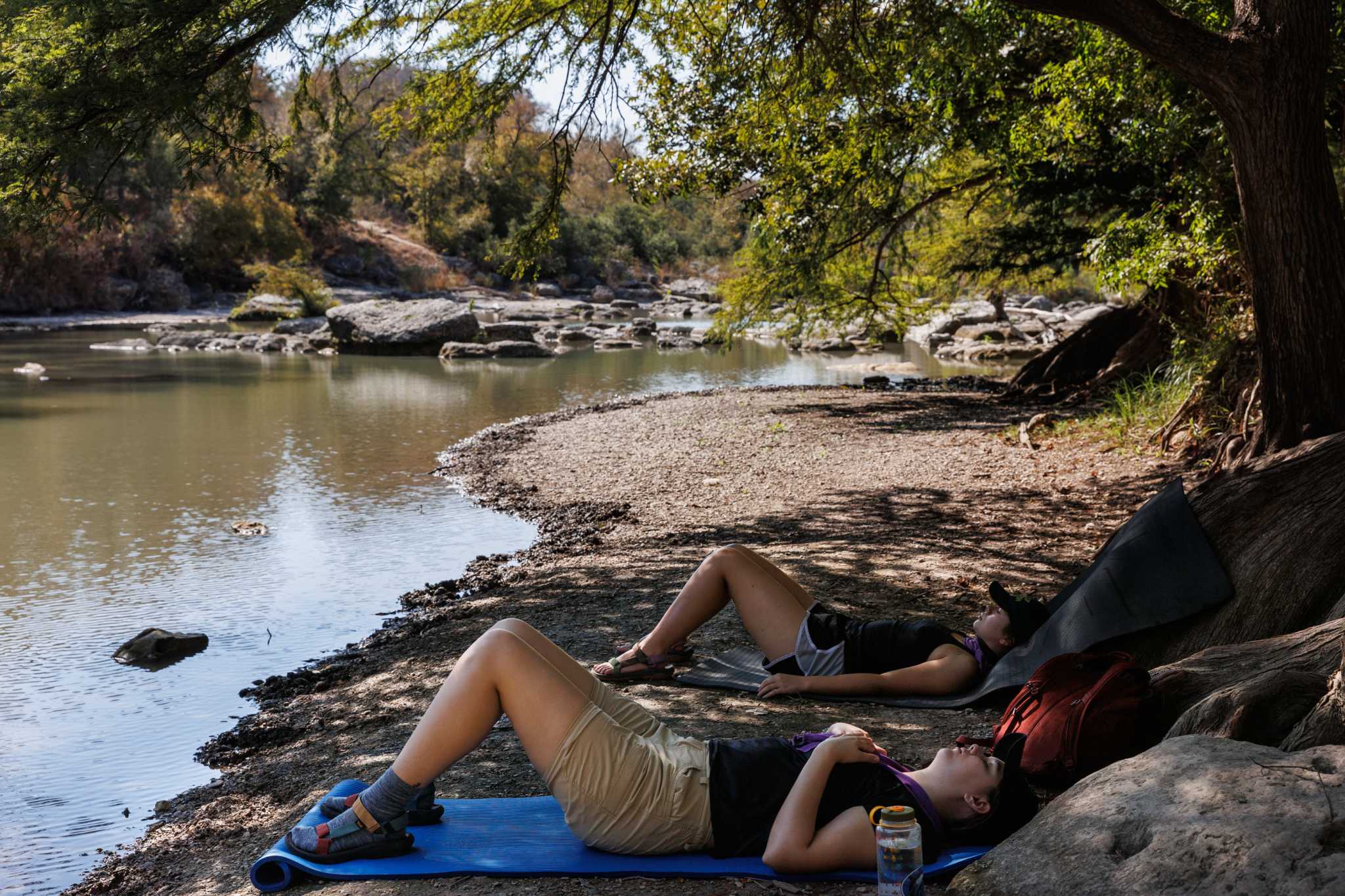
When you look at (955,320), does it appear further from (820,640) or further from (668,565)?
(820,640)

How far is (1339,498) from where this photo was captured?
4109 mm

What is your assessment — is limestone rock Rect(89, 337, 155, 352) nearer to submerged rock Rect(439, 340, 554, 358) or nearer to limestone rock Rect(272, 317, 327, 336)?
limestone rock Rect(272, 317, 327, 336)

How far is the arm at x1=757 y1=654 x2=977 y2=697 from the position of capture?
4.25 metres

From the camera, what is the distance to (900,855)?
8.79ft

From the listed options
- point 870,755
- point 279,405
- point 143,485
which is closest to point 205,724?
point 870,755

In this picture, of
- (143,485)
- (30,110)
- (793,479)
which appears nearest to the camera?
(30,110)

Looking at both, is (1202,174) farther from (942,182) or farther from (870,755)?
(870,755)

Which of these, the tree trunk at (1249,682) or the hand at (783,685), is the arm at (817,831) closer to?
the tree trunk at (1249,682)

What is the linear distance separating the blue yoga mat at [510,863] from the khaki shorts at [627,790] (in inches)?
2.2

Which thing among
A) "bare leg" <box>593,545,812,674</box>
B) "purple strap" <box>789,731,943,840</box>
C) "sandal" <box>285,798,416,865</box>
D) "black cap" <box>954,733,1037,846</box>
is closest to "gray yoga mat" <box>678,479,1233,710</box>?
"bare leg" <box>593,545,812,674</box>

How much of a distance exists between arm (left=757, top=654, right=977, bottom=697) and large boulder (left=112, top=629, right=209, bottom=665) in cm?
403

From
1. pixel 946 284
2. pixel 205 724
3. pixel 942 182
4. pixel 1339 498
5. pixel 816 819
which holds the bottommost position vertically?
pixel 205 724

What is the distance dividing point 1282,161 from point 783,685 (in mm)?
3725

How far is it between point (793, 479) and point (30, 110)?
23.3 ft
